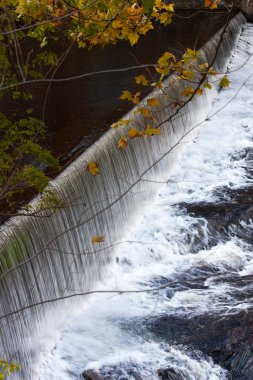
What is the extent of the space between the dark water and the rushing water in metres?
1.21

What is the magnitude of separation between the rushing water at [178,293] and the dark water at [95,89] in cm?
121

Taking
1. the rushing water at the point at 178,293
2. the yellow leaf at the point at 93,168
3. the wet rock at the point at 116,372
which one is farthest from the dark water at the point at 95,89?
the wet rock at the point at 116,372

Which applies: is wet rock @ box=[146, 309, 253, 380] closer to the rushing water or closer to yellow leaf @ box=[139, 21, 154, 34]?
the rushing water

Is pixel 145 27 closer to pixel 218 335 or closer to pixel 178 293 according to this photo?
pixel 218 335

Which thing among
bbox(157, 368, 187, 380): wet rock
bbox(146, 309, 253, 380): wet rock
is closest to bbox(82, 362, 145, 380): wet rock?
bbox(157, 368, 187, 380): wet rock

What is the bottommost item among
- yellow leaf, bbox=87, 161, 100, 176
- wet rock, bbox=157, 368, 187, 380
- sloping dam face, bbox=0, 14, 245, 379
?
wet rock, bbox=157, 368, 187, 380

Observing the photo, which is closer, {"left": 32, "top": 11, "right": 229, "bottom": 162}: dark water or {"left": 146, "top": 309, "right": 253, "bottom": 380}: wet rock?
{"left": 146, "top": 309, "right": 253, "bottom": 380}: wet rock

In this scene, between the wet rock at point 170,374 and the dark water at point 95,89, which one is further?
the dark water at point 95,89

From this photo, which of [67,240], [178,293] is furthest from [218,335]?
[67,240]

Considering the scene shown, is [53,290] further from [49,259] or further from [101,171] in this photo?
[101,171]

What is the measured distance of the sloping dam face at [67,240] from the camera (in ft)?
17.7

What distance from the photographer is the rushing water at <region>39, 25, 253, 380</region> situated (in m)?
5.37

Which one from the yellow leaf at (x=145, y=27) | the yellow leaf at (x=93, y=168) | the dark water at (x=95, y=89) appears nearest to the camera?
the yellow leaf at (x=145, y=27)

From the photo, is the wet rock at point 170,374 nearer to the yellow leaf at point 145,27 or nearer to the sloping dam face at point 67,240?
the sloping dam face at point 67,240
